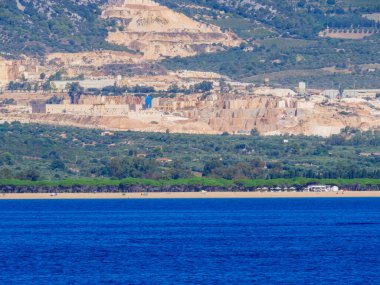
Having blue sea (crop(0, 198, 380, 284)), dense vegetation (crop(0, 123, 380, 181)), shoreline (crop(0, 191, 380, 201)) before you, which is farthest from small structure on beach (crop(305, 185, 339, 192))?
blue sea (crop(0, 198, 380, 284))

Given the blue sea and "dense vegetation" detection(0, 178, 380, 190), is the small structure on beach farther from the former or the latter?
the blue sea

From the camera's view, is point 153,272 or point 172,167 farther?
point 172,167

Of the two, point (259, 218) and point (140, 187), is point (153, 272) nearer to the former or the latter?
point (259, 218)

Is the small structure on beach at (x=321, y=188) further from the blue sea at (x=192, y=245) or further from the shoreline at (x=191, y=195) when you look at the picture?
the blue sea at (x=192, y=245)

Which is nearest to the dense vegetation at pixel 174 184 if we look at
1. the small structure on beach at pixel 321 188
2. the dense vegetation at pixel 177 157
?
the small structure on beach at pixel 321 188

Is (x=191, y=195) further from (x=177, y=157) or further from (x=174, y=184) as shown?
(x=177, y=157)

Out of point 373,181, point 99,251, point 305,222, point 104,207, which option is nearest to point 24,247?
point 99,251
